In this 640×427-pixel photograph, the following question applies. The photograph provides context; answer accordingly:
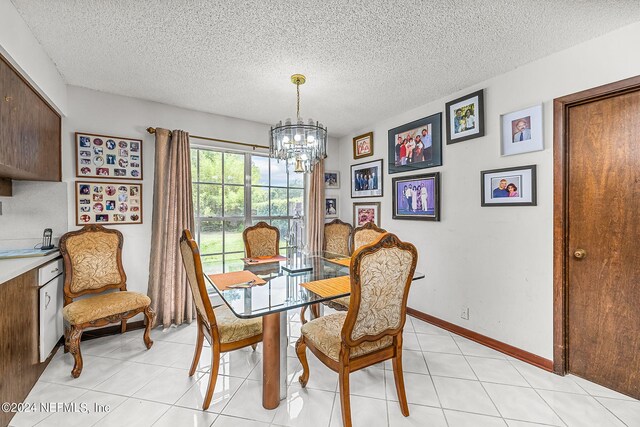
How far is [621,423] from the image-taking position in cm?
157

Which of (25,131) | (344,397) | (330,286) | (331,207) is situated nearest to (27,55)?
(25,131)

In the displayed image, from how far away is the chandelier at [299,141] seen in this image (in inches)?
84.7

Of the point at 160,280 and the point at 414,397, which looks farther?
the point at 160,280

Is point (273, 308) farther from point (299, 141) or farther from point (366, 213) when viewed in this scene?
point (366, 213)

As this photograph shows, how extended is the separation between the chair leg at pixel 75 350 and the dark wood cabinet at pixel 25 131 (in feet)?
3.99

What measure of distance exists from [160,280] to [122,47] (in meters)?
2.15

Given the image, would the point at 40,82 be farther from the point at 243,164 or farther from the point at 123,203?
the point at 243,164

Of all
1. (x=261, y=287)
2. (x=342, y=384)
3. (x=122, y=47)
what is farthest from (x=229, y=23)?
(x=342, y=384)

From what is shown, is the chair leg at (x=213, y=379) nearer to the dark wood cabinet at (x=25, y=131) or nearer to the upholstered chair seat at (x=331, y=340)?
Result: the upholstered chair seat at (x=331, y=340)

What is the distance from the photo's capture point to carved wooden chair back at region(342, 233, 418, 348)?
4.65 feet

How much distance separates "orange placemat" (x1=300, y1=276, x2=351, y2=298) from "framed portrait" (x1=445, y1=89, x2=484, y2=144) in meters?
1.83

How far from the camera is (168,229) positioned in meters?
2.88

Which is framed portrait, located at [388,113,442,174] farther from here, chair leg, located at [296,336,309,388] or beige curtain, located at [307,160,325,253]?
chair leg, located at [296,336,309,388]

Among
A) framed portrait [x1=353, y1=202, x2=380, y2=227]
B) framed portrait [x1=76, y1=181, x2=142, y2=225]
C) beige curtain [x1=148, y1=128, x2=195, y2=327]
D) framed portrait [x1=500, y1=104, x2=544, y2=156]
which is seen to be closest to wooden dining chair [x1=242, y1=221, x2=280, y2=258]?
beige curtain [x1=148, y1=128, x2=195, y2=327]
